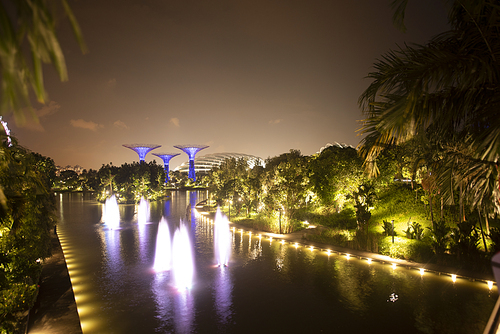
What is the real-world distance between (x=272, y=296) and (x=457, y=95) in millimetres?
8097

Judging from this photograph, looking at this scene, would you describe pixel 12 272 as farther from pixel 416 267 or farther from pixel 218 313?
pixel 416 267

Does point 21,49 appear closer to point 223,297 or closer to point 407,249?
point 223,297

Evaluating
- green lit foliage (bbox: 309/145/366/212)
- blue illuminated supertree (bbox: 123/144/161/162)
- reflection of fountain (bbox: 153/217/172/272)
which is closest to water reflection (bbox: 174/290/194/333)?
reflection of fountain (bbox: 153/217/172/272)

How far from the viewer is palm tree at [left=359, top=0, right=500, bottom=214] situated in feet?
11.4

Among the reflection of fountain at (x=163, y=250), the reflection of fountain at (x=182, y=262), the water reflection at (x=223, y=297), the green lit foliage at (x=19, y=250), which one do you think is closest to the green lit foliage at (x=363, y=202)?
the water reflection at (x=223, y=297)

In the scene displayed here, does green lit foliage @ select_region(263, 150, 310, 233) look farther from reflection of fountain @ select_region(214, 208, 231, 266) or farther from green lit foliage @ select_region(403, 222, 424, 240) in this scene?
green lit foliage @ select_region(403, 222, 424, 240)

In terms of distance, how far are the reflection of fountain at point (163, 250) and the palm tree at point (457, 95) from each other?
1135cm

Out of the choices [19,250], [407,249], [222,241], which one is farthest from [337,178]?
[19,250]

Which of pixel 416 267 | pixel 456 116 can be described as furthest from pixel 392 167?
pixel 456 116

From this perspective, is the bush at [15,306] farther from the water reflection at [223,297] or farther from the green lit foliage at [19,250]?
the water reflection at [223,297]

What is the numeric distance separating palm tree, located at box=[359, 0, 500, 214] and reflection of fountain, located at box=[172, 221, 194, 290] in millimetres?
9253

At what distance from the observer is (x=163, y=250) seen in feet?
51.5

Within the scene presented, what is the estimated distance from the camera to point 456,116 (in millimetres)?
4008

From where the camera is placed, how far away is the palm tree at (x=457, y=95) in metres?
3.49
